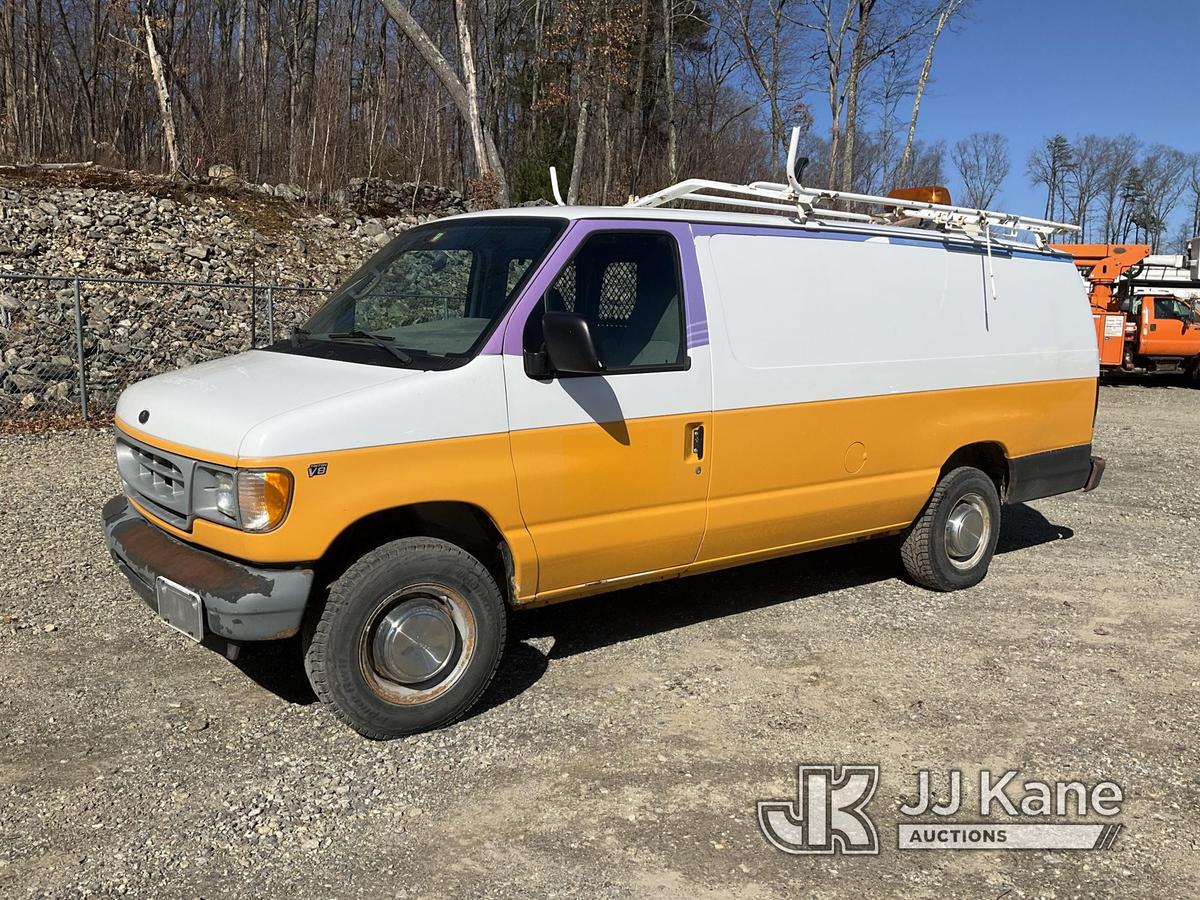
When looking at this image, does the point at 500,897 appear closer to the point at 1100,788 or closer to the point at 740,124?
the point at 1100,788

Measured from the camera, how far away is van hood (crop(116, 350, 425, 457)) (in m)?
3.76

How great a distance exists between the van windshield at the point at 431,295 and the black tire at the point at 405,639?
860 mm

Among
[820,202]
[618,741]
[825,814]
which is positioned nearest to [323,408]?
[618,741]

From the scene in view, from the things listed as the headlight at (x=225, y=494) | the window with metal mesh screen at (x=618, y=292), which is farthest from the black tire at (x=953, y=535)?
the headlight at (x=225, y=494)

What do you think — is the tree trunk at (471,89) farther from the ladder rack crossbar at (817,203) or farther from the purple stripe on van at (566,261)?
the purple stripe on van at (566,261)

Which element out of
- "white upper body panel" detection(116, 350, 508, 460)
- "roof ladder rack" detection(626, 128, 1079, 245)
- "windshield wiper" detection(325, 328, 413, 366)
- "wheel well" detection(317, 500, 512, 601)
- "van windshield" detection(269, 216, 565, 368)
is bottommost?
"wheel well" detection(317, 500, 512, 601)

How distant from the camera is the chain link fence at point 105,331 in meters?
11.9

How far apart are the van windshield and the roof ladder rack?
1077 millimetres

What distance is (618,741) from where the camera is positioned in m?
4.19

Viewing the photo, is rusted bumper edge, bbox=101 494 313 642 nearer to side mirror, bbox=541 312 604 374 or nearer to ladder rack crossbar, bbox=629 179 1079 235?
side mirror, bbox=541 312 604 374

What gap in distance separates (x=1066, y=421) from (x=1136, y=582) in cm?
121

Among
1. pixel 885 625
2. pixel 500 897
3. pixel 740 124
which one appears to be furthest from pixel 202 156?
pixel 740 124

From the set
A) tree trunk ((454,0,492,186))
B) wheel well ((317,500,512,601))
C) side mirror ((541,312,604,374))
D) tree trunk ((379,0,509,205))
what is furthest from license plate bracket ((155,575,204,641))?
tree trunk ((454,0,492,186))

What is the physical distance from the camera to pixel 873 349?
5434 mm
